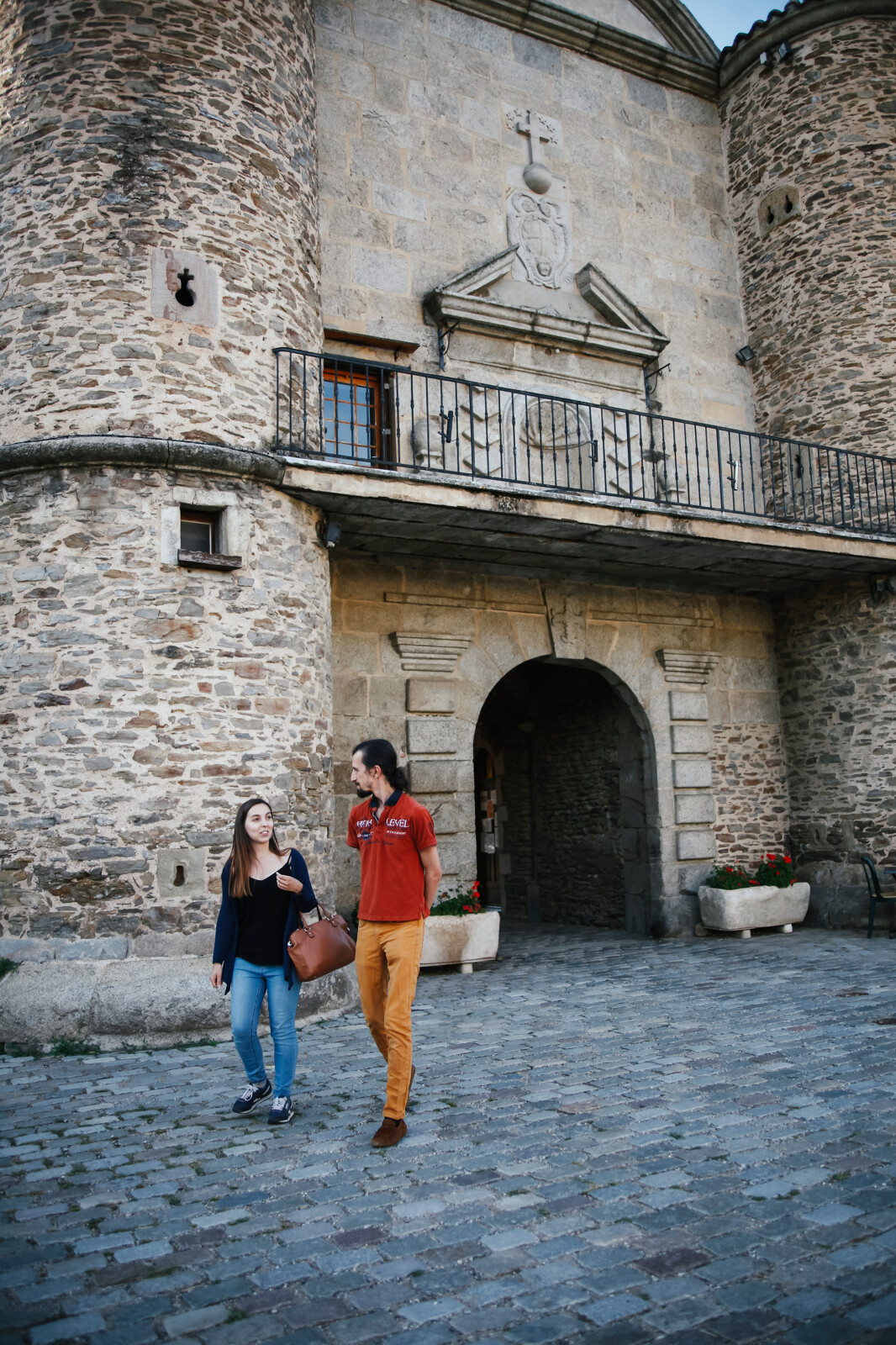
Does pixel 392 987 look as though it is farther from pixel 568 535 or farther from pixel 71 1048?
pixel 568 535

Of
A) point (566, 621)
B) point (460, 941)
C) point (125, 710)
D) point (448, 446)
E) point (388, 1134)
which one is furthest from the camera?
point (566, 621)

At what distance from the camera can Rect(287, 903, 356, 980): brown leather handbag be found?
13.4 feet

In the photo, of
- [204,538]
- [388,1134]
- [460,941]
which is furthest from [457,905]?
[388,1134]

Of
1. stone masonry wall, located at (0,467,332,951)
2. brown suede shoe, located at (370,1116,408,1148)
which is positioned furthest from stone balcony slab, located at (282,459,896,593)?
brown suede shoe, located at (370,1116,408,1148)

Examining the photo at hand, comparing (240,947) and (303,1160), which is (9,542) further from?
(303,1160)

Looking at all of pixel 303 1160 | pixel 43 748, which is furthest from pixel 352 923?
pixel 303 1160

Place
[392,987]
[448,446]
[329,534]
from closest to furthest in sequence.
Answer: [392,987], [329,534], [448,446]

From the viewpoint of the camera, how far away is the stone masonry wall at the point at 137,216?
269 inches

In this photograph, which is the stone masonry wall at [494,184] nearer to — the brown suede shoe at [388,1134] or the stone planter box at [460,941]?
the stone planter box at [460,941]

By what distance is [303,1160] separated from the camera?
11.8 ft

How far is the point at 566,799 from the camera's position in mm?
12141

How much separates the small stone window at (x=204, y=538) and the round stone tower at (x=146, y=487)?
22mm

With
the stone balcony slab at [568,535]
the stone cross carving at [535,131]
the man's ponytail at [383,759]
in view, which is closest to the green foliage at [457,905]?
the stone balcony slab at [568,535]

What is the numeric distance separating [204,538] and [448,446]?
3246 mm
